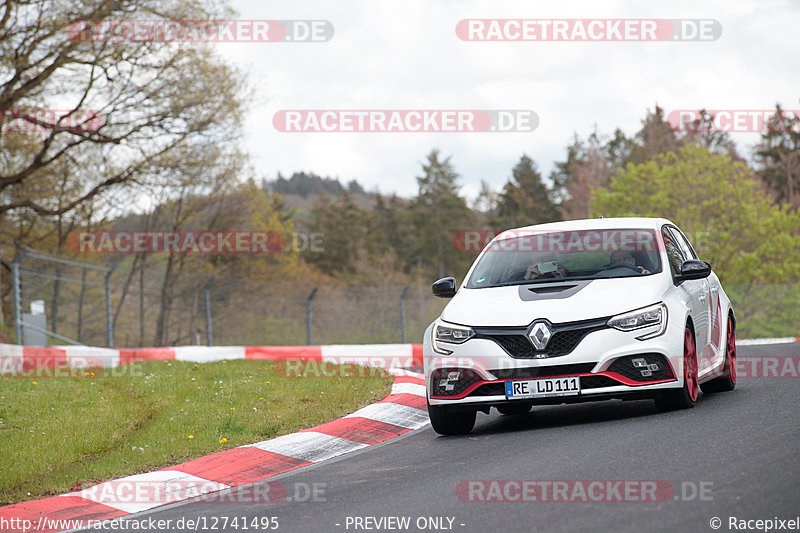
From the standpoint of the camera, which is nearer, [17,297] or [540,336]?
[540,336]

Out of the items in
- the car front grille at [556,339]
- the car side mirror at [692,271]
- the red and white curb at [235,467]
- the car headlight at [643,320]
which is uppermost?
the car side mirror at [692,271]

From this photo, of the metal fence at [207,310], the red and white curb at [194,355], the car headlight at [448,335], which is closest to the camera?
the car headlight at [448,335]

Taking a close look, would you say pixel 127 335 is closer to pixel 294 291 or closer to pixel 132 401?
pixel 294 291

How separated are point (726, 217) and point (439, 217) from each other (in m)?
43.7

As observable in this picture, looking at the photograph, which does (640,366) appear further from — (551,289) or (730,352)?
(730,352)

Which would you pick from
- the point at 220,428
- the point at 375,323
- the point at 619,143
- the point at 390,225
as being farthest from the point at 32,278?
the point at 619,143

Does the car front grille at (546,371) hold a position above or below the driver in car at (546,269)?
below

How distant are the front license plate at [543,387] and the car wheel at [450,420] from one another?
0.66 meters

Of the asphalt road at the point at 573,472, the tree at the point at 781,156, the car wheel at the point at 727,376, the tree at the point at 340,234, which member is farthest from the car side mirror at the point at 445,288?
the tree at the point at 781,156

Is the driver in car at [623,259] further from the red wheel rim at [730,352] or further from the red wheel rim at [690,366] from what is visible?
the red wheel rim at [730,352]

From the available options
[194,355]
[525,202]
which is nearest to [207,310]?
[194,355]

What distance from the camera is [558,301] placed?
7.36 m

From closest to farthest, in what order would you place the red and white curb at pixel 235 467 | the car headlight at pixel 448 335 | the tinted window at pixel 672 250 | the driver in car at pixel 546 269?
the red and white curb at pixel 235 467
the car headlight at pixel 448 335
the driver in car at pixel 546 269
the tinted window at pixel 672 250

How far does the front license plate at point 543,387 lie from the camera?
23.3 ft
